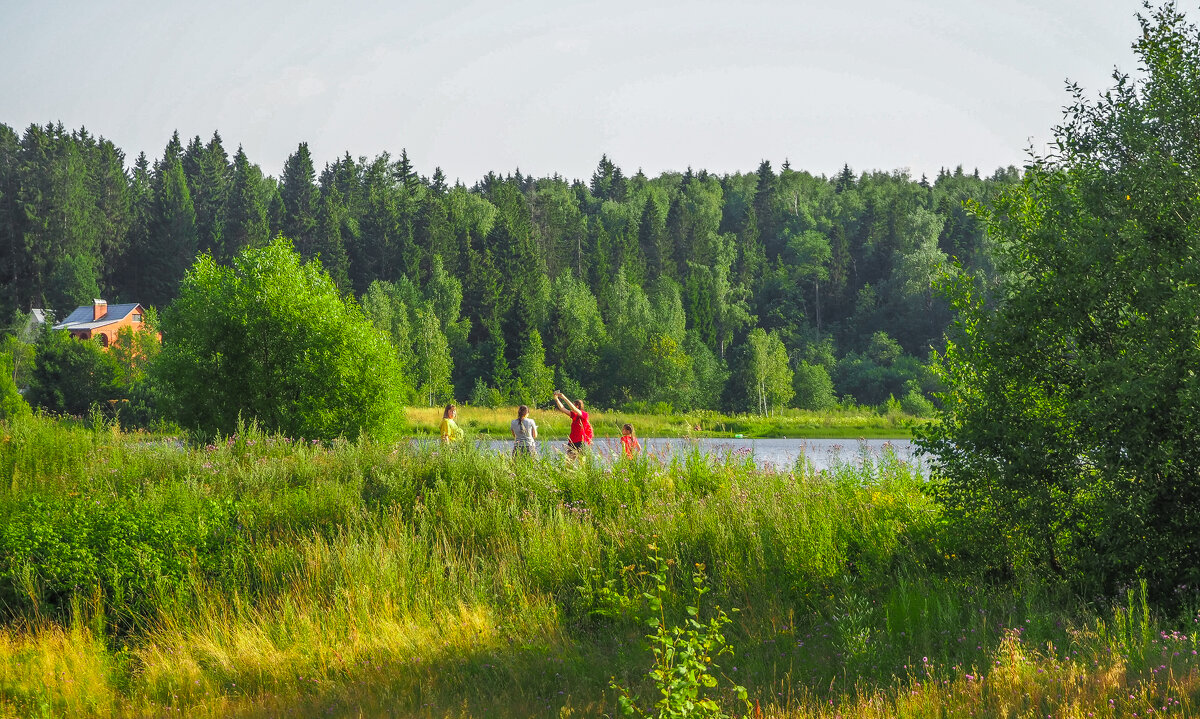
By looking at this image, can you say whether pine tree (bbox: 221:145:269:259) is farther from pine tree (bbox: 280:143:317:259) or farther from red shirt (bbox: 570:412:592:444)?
red shirt (bbox: 570:412:592:444)

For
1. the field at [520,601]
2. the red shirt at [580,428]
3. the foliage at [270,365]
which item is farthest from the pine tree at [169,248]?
the field at [520,601]

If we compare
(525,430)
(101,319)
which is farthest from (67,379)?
(525,430)

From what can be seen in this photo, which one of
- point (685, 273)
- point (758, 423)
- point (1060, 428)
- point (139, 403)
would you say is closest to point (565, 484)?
point (1060, 428)

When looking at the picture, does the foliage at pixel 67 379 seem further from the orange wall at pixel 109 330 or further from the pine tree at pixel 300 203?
the pine tree at pixel 300 203

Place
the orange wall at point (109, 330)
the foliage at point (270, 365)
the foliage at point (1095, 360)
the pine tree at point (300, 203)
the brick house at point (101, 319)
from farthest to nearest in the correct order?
the pine tree at point (300, 203) → the brick house at point (101, 319) → the orange wall at point (109, 330) → the foliage at point (270, 365) → the foliage at point (1095, 360)

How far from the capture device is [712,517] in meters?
9.34

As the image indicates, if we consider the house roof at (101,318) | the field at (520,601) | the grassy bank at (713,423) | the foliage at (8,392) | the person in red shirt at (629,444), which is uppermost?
the house roof at (101,318)

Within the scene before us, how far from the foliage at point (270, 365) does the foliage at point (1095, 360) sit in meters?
16.6

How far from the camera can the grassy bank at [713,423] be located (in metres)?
49.6

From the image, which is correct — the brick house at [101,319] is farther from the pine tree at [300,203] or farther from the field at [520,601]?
the field at [520,601]

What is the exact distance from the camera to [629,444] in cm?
1380

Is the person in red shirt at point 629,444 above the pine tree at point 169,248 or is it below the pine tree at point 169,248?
below

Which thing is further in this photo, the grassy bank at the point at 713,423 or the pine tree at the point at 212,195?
the pine tree at the point at 212,195

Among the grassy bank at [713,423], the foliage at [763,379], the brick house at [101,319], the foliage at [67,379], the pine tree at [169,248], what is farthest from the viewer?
the pine tree at [169,248]
